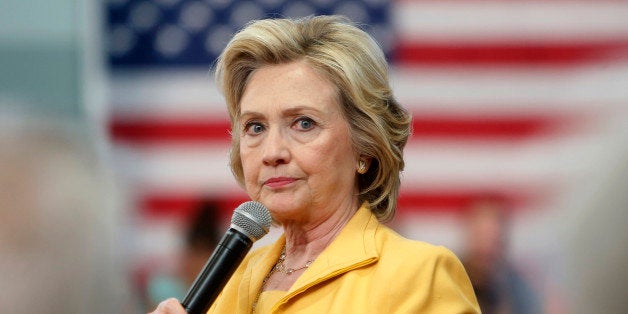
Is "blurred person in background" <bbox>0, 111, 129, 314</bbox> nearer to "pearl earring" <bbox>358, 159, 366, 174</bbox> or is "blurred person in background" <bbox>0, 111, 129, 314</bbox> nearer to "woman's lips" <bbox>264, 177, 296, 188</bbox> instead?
"woman's lips" <bbox>264, 177, 296, 188</bbox>

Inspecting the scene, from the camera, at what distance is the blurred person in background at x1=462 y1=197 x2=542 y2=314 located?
4102 millimetres

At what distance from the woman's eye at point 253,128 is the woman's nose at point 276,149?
0.05 m

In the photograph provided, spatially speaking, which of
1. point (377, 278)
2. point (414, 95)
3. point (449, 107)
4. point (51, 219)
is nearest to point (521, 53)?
point (449, 107)

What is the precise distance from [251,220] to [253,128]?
0.29m

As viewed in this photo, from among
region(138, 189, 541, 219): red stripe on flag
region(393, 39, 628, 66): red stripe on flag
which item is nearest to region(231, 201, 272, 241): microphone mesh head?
region(138, 189, 541, 219): red stripe on flag

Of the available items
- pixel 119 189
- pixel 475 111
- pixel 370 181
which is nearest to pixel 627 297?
pixel 119 189

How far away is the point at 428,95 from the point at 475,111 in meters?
0.25

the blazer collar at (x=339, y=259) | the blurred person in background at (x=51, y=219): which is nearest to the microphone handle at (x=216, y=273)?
the blazer collar at (x=339, y=259)

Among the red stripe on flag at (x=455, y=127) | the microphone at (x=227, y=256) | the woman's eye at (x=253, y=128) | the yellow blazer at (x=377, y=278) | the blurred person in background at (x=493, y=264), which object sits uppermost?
the woman's eye at (x=253, y=128)

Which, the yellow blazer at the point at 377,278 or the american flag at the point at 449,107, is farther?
the american flag at the point at 449,107

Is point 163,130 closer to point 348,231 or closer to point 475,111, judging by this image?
point 475,111

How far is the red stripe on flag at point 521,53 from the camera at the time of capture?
17.7ft

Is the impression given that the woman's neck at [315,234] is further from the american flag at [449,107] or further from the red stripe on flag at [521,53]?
the red stripe on flag at [521,53]

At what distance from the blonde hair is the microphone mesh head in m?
0.28
